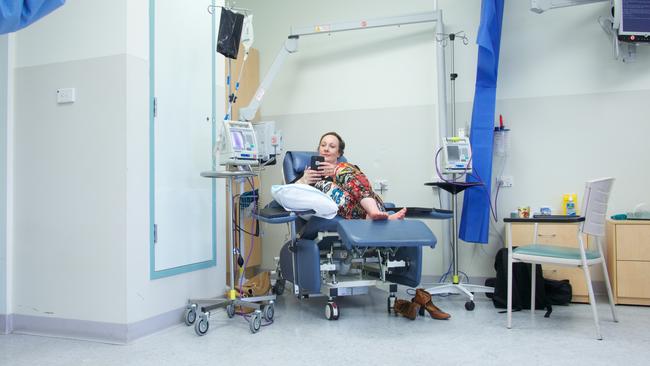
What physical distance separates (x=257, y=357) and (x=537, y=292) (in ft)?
6.51

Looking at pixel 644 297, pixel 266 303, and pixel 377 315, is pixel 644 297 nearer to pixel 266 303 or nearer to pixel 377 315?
→ pixel 377 315

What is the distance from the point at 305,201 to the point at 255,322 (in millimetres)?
728

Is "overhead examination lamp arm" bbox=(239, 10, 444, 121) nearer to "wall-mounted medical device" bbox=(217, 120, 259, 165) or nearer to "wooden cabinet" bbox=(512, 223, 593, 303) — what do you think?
"wall-mounted medical device" bbox=(217, 120, 259, 165)

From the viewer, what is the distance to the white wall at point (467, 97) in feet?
12.6

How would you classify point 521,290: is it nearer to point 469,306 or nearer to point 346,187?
point 469,306

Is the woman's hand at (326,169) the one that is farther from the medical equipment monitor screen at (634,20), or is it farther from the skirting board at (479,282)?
the medical equipment monitor screen at (634,20)

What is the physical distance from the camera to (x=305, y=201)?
278cm

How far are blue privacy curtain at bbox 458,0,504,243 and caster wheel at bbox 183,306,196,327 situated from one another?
2096 mm

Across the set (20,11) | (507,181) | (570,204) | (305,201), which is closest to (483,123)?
(507,181)

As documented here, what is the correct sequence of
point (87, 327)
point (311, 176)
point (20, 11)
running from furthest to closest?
point (311, 176), point (87, 327), point (20, 11)

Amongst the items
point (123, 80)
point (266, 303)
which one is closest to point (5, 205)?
point (123, 80)

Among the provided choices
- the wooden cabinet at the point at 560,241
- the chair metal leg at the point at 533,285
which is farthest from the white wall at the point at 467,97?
the chair metal leg at the point at 533,285

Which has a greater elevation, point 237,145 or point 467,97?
point 467,97

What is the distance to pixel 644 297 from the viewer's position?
3322 millimetres
